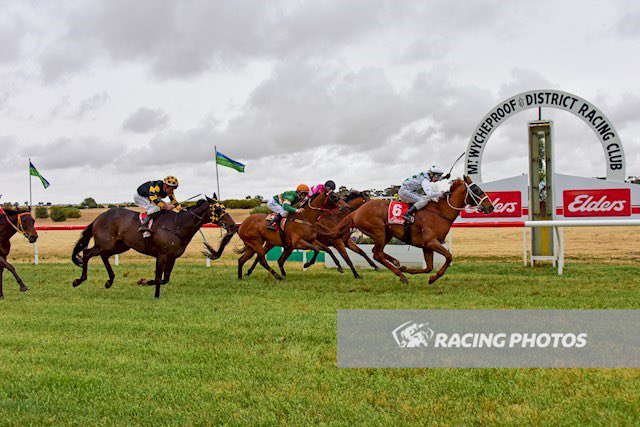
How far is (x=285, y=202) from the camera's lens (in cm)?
1236

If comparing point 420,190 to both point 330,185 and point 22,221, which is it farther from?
point 22,221

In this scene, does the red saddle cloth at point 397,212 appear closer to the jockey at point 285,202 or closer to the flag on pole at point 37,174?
the jockey at point 285,202

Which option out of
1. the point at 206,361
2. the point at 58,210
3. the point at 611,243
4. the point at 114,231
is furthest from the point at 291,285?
the point at 58,210

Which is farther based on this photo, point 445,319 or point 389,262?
point 389,262

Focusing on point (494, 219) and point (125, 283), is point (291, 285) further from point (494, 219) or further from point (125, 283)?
point (494, 219)

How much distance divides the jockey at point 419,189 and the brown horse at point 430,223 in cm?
12

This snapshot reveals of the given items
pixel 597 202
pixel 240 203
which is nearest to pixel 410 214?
pixel 597 202

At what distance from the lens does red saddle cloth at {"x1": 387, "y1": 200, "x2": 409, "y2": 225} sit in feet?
35.6

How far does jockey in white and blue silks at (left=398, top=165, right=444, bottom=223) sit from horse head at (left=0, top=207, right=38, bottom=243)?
6333 mm

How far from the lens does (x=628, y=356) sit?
5.04m

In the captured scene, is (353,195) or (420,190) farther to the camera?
(353,195)

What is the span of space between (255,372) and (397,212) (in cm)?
637

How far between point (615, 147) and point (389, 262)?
19.4 ft

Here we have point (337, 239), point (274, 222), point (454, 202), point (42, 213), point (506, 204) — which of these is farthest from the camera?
point (42, 213)
